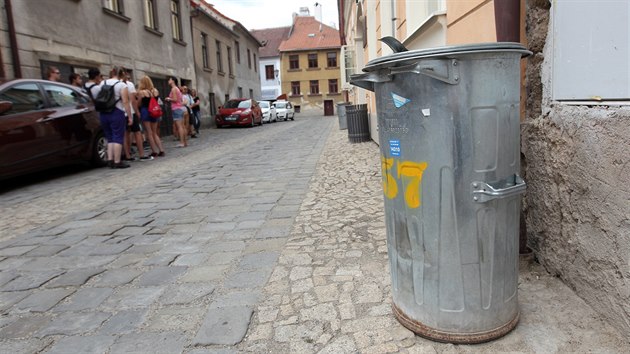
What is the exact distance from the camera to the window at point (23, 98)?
6848 millimetres

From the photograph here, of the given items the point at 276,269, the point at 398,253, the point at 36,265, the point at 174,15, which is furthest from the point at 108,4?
the point at 398,253

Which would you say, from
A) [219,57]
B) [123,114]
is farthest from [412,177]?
[219,57]

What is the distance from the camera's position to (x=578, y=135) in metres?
2.51

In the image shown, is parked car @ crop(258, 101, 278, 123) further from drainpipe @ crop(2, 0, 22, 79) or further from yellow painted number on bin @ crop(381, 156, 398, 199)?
yellow painted number on bin @ crop(381, 156, 398, 199)

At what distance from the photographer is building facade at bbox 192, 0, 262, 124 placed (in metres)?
22.8

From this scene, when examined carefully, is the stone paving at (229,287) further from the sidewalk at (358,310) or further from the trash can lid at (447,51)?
the trash can lid at (447,51)

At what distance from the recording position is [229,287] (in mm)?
3113

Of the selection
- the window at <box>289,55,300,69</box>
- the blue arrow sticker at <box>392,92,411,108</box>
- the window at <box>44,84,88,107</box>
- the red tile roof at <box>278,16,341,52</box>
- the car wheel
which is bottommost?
the car wheel

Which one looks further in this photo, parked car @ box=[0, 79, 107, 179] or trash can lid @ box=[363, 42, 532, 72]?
parked car @ box=[0, 79, 107, 179]

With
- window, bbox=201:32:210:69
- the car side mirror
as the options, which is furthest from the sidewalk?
window, bbox=201:32:210:69

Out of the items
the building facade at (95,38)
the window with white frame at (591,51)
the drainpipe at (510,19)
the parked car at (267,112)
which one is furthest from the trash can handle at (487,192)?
the parked car at (267,112)

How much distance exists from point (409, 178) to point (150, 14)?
55.5ft

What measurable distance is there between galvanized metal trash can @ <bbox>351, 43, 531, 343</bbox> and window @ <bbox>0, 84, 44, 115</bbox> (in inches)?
260

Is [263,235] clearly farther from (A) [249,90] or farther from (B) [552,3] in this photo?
(A) [249,90]
